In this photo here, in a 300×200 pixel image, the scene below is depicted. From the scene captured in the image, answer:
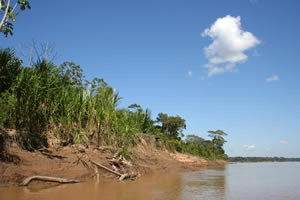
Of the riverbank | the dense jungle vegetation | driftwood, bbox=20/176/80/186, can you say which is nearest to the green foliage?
the dense jungle vegetation

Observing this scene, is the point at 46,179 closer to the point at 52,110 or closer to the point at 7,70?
the point at 52,110

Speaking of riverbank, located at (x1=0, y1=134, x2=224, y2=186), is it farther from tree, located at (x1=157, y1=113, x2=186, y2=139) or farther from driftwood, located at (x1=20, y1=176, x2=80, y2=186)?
tree, located at (x1=157, y1=113, x2=186, y2=139)

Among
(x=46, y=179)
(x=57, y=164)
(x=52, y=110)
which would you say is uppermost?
(x=52, y=110)

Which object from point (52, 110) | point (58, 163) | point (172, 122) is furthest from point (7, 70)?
point (172, 122)

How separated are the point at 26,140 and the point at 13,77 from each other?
6.89 ft

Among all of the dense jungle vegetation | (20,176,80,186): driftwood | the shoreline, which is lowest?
(20,176,80,186): driftwood

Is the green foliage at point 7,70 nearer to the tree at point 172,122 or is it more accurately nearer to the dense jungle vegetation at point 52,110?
the dense jungle vegetation at point 52,110

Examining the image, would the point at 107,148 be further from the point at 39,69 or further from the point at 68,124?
the point at 39,69

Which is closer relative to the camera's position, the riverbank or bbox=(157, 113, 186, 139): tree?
the riverbank

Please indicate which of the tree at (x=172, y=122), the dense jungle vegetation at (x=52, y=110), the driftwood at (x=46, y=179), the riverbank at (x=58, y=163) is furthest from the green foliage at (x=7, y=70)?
the tree at (x=172, y=122)

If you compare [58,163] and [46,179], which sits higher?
[58,163]

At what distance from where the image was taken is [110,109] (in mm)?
8789

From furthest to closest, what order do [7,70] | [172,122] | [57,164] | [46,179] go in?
[172,122]
[7,70]
[57,164]
[46,179]

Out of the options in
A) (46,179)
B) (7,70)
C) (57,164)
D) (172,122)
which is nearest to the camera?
(46,179)
